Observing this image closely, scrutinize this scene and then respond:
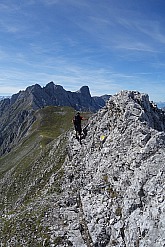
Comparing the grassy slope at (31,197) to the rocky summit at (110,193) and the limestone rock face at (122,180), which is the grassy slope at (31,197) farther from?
the limestone rock face at (122,180)

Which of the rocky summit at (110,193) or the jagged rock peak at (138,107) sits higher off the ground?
the jagged rock peak at (138,107)

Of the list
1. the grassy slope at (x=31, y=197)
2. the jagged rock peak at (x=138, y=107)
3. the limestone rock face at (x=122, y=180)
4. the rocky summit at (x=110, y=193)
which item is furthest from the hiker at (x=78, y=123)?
the grassy slope at (x=31, y=197)

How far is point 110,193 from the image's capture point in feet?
79.7

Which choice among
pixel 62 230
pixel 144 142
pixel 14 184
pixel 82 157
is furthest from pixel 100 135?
pixel 14 184

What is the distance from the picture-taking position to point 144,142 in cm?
2438

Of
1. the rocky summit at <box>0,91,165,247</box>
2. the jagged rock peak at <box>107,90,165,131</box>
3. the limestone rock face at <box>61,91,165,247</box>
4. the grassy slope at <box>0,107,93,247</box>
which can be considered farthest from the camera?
the jagged rock peak at <box>107,90,165,131</box>

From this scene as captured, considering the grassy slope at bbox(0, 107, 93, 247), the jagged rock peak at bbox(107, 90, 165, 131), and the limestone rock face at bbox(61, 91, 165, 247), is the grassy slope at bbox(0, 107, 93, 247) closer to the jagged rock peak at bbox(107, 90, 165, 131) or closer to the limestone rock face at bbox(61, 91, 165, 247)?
the limestone rock face at bbox(61, 91, 165, 247)

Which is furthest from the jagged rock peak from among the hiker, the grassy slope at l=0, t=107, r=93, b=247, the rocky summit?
the grassy slope at l=0, t=107, r=93, b=247

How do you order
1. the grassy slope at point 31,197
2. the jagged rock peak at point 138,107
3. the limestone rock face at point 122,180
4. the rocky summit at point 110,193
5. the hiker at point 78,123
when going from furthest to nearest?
1. the hiker at point 78,123
2. the jagged rock peak at point 138,107
3. the grassy slope at point 31,197
4. the rocky summit at point 110,193
5. the limestone rock face at point 122,180

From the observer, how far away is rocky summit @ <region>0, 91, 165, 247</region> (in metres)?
18.4

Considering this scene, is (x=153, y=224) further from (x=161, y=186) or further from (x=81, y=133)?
(x=81, y=133)

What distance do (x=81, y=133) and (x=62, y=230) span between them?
20.3 meters

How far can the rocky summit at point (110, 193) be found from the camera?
724 inches

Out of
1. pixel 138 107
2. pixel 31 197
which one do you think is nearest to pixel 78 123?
pixel 138 107
